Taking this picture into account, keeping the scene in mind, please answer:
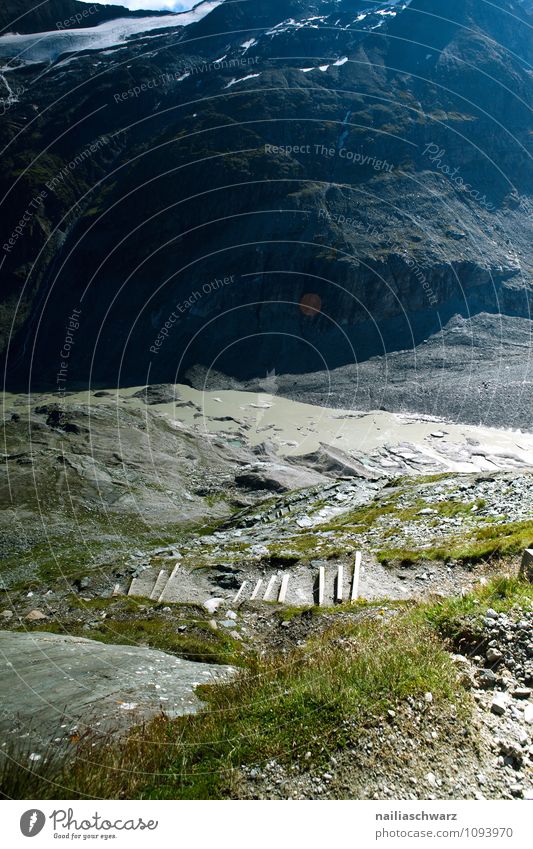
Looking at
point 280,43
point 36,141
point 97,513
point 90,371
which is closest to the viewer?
point 97,513

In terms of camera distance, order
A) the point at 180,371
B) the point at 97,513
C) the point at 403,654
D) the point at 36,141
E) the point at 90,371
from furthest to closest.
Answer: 1. the point at 36,141
2. the point at 90,371
3. the point at 180,371
4. the point at 97,513
5. the point at 403,654

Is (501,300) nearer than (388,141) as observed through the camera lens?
Yes

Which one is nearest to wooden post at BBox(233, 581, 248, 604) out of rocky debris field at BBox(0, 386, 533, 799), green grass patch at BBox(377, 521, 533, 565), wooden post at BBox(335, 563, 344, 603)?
rocky debris field at BBox(0, 386, 533, 799)

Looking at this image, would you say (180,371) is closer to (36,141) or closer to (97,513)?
(97,513)

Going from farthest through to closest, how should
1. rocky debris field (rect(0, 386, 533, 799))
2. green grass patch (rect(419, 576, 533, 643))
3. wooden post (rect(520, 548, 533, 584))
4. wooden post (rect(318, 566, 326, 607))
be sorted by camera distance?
wooden post (rect(318, 566, 326, 607)) → wooden post (rect(520, 548, 533, 584)) → green grass patch (rect(419, 576, 533, 643)) → rocky debris field (rect(0, 386, 533, 799))

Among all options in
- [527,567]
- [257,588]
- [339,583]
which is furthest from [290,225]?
[527,567]

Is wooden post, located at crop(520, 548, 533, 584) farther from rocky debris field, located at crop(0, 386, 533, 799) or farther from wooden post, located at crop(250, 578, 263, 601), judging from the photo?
wooden post, located at crop(250, 578, 263, 601)

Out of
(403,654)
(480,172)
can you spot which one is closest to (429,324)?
(480,172)
